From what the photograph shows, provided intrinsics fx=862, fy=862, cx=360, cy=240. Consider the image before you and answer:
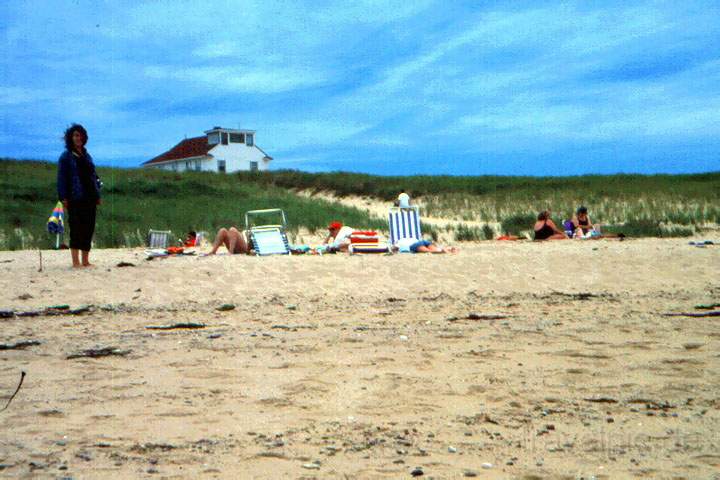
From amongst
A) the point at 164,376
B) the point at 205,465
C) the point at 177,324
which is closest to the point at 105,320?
the point at 177,324

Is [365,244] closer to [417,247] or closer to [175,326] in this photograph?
[417,247]

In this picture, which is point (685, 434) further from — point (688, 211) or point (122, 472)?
point (688, 211)

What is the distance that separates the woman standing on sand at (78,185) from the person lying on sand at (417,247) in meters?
5.23

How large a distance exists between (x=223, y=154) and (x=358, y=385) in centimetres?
5725

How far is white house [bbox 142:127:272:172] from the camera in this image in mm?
59906

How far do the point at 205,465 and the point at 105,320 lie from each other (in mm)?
4217

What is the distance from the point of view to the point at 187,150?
6319 cm

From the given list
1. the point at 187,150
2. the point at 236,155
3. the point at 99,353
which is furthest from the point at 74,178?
the point at 187,150

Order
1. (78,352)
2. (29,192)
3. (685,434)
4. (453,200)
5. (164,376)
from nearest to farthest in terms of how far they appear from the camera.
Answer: (685,434)
(164,376)
(78,352)
(29,192)
(453,200)

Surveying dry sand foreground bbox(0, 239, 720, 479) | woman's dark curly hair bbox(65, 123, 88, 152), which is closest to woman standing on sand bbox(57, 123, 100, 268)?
woman's dark curly hair bbox(65, 123, 88, 152)

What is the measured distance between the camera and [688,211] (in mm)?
23484

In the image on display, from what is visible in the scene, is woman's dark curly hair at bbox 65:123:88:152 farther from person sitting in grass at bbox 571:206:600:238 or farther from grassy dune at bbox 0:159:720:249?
person sitting in grass at bbox 571:206:600:238

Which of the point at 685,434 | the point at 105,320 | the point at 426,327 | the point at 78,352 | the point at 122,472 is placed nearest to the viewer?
the point at 122,472

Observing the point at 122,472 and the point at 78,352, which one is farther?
the point at 78,352
